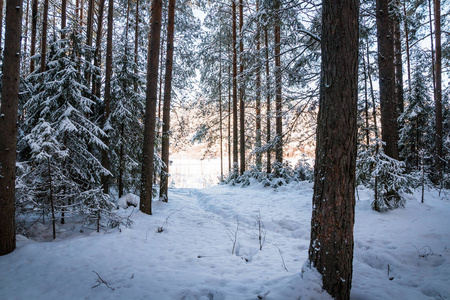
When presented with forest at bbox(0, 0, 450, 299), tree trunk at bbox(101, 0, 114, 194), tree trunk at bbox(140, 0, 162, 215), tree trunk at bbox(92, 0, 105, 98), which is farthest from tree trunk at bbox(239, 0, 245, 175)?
tree trunk at bbox(92, 0, 105, 98)

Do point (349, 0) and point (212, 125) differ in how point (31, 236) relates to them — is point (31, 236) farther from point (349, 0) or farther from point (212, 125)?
point (212, 125)

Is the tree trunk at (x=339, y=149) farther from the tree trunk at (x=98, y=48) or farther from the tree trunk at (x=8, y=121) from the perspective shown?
the tree trunk at (x=98, y=48)

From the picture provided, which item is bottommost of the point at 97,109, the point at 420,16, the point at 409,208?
the point at 409,208

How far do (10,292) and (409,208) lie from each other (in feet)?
28.8

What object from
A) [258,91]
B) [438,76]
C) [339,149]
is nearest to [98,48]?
[258,91]

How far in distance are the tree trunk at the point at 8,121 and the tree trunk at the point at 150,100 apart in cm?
296

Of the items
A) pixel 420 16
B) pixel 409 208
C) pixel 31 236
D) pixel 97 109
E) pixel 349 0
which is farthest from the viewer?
pixel 420 16

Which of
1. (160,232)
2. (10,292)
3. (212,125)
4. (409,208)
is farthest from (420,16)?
(10,292)

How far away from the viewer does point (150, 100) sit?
6594 mm

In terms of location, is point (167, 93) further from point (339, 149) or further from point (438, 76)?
point (438, 76)

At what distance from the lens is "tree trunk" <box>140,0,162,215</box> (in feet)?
21.5

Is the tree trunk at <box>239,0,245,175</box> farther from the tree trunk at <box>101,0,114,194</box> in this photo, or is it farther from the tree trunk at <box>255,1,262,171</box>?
the tree trunk at <box>101,0,114,194</box>

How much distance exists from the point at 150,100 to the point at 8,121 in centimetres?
324

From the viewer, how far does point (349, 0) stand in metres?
2.59
